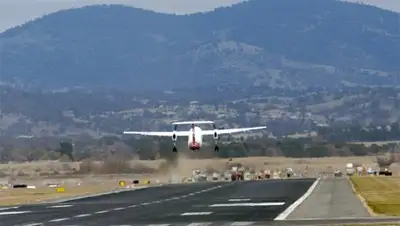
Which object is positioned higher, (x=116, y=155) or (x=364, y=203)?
(x=116, y=155)

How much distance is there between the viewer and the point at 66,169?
200 meters

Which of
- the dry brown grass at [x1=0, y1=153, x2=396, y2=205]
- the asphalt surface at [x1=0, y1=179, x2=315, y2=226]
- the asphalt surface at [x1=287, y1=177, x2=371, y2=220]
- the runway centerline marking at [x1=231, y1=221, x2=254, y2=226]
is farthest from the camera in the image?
the dry brown grass at [x1=0, y1=153, x2=396, y2=205]

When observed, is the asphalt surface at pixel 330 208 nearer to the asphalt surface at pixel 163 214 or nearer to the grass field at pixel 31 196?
the asphalt surface at pixel 163 214

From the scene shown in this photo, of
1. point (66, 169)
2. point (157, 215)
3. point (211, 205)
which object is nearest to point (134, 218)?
point (157, 215)

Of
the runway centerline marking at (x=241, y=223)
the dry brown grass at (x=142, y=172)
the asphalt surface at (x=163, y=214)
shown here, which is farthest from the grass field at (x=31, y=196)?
the runway centerline marking at (x=241, y=223)

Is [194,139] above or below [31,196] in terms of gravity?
above

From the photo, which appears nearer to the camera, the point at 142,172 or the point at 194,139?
the point at 194,139

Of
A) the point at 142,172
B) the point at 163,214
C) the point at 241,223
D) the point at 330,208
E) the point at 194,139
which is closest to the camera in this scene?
the point at 241,223

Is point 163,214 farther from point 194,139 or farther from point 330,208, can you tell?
point 194,139

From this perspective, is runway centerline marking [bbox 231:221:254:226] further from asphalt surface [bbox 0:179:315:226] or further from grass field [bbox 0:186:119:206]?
grass field [bbox 0:186:119:206]

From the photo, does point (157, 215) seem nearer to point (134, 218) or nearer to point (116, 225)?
point (134, 218)

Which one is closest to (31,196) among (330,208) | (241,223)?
(330,208)

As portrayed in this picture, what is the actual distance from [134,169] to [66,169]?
34010 mm

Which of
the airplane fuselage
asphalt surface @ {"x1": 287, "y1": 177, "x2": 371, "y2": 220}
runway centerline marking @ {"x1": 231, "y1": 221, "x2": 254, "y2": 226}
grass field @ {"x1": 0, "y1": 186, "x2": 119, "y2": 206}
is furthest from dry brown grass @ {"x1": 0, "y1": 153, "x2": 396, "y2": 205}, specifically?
runway centerline marking @ {"x1": 231, "y1": 221, "x2": 254, "y2": 226}
